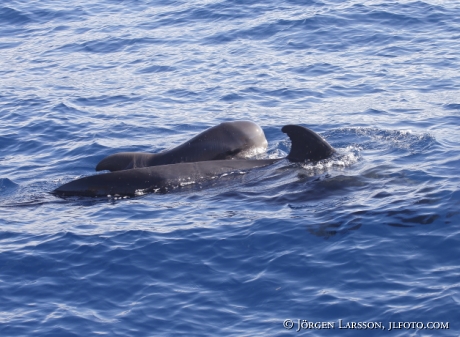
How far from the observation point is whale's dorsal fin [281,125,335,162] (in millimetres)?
14492

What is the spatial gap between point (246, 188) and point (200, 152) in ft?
5.29

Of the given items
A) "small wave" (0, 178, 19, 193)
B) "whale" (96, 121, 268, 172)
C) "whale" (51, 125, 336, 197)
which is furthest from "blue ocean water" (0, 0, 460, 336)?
"whale" (96, 121, 268, 172)

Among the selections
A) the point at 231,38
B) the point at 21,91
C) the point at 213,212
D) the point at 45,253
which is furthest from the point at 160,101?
the point at 45,253

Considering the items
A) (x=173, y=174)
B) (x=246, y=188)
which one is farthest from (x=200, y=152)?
(x=246, y=188)

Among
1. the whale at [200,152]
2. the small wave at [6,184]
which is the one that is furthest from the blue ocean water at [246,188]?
the whale at [200,152]

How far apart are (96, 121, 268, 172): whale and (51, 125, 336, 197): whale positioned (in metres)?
0.47

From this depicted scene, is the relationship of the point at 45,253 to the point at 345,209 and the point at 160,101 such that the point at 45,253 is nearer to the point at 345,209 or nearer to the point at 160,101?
the point at 345,209

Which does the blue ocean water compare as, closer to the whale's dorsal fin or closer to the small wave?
the small wave

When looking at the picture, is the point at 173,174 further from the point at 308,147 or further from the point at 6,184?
the point at 6,184

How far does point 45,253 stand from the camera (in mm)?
11984

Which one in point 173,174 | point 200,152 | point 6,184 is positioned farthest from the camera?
point 6,184

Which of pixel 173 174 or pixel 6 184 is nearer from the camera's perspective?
pixel 173 174

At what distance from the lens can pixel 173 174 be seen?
14.6 metres

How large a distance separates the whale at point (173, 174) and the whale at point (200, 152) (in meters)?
0.47
